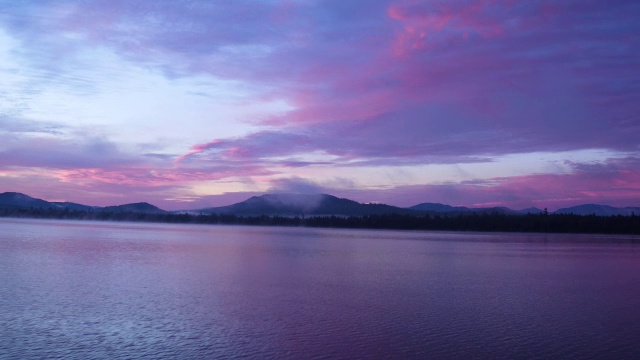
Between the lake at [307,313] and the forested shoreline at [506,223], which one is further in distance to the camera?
the forested shoreline at [506,223]

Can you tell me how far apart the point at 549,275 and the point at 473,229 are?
95.5 metres

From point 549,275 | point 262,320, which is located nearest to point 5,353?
point 262,320

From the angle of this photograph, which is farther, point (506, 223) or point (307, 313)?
point (506, 223)

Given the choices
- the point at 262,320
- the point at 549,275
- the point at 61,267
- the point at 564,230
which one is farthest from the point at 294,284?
the point at 564,230

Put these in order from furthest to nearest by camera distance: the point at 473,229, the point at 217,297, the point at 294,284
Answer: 1. the point at 473,229
2. the point at 294,284
3. the point at 217,297

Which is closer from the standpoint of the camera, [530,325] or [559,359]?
[559,359]

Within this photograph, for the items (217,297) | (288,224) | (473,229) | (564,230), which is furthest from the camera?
(288,224)

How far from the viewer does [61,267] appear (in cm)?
2675

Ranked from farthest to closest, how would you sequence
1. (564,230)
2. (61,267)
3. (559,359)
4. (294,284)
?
(564,230) < (61,267) < (294,284) < (559,359)

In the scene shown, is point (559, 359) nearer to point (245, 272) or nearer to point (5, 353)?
point (5, 353)

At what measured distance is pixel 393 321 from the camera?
15312 millimetres

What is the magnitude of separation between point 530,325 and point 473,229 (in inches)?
4320

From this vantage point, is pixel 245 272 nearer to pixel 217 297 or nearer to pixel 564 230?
pixel 217 297

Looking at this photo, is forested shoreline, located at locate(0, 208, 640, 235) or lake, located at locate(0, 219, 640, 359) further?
forested shoreline, located at locate(0, 208, 640, 235)
